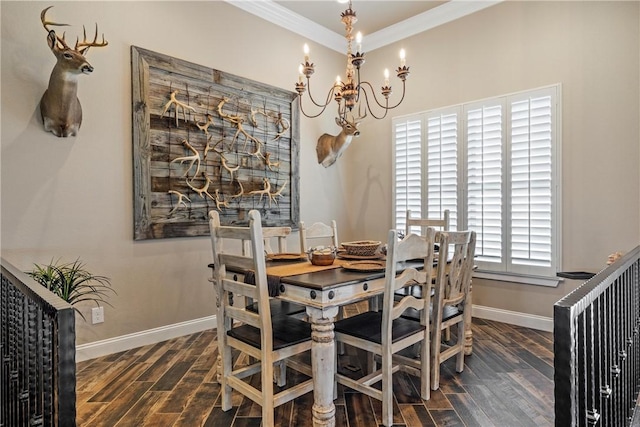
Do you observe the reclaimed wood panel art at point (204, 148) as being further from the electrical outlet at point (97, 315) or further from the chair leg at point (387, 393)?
the chair leg at point (387, 393)

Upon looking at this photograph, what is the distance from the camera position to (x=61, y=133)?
276cm

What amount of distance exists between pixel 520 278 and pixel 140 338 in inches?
139

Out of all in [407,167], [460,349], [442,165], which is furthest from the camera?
[407,167]

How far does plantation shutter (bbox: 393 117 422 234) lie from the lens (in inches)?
175

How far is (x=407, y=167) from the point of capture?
179 inches

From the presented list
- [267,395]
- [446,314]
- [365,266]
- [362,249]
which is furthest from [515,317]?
[267,395]

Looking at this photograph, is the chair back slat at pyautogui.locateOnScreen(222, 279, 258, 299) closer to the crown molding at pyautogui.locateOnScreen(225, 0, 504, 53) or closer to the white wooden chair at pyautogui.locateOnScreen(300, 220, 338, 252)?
the white wooden chair at pyautogui.locateOnScreen(300, 220, 338, 252)

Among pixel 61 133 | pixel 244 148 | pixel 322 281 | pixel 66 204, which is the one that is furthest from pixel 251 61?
pixel 322 281

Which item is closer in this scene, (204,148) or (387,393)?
(387,393)

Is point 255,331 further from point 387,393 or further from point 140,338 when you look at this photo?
point 140,338

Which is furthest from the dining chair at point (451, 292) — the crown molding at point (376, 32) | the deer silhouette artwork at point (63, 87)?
the crown molding at point (376, 32)

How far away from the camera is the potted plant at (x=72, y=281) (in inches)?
98.7

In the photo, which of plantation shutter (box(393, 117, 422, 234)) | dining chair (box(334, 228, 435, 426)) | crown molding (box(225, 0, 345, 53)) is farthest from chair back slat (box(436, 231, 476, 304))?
crown molding (box(225, 0, 345, 53))

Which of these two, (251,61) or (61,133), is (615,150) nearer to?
(251,61)
